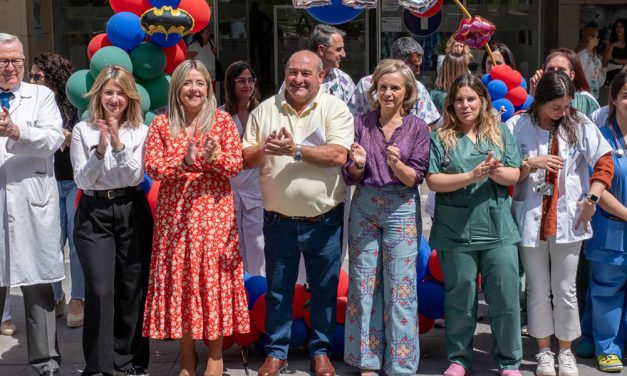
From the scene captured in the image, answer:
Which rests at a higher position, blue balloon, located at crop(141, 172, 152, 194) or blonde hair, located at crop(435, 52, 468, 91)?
blonde hair, located at crop(435, 52, 468, 91)

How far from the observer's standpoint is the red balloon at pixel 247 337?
5484mm

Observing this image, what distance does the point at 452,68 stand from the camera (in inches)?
268

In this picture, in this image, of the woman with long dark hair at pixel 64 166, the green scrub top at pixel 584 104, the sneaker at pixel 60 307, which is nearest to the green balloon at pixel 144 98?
the woman with long dark hair at pixel 64 166

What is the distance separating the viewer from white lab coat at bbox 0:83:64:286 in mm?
5078

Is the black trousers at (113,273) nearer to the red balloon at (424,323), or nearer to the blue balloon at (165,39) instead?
the blue balloon at (165,39)

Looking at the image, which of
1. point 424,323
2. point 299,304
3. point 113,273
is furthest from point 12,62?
point 424,323

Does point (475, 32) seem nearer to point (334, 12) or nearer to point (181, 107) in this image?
point (334, 12)

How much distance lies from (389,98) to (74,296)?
2833mm

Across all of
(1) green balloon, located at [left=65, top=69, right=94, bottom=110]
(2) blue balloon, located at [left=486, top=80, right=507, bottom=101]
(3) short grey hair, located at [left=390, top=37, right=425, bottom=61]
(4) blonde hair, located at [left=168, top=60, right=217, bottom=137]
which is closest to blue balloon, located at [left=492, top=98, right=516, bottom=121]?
(2) blue balloon, located at [left=486, top=80, right=507, bottom=101]

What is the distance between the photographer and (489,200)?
507 centimetres

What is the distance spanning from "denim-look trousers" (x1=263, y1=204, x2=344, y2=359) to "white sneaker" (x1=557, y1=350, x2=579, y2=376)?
1.35m

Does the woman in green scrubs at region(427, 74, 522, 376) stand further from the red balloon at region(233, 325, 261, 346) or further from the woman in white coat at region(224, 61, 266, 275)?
the woman in white coat at region(224, 61, 266, 275)

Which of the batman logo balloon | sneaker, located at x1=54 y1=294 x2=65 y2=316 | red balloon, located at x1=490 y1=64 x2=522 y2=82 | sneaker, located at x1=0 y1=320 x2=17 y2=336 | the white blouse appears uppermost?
the batman logo balloon

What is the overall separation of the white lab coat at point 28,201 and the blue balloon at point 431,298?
2.19 meters
